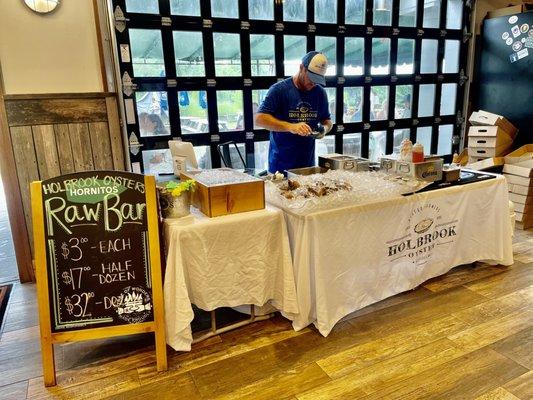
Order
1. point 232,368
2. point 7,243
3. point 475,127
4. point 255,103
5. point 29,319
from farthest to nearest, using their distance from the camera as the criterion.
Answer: point 475,127 < point 7,243 < point 255,103 < point 29,319 < point 232,368

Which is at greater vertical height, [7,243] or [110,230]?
[110,230]

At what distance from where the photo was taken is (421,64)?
4.30 metres

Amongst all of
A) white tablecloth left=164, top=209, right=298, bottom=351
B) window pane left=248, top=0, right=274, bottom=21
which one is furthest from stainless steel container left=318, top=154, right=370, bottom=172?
window pane left=248, top=0, right=274, bottom=21

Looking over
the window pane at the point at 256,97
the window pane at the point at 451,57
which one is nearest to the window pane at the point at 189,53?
the window pane at the point at 256,97

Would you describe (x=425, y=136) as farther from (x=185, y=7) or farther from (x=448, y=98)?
(x=185, y=7)

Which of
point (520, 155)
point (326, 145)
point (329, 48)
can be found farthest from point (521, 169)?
point (329, 48)

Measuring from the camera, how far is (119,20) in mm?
2867

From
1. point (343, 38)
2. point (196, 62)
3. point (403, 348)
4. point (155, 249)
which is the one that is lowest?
point (403, 348)

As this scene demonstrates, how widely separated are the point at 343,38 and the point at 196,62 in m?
1.47

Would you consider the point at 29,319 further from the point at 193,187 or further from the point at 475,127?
the point at 475,127

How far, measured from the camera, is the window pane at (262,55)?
3.42 metres

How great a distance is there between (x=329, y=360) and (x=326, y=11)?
305 cm

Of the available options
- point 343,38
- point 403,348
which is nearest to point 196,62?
point 343,38

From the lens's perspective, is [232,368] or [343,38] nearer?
[232,368]
